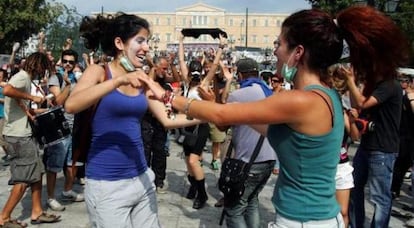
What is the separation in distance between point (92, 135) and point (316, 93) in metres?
1.54

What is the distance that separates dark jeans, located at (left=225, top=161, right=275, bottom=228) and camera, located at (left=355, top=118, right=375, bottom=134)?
0.90 m

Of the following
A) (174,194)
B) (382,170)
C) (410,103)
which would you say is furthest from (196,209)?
(410,103)

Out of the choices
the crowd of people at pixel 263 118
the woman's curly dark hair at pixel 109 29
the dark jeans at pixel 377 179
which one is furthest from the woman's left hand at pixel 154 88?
the dark jeans at pixel 377 179

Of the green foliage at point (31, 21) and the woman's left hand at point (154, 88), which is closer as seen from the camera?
Answer: the woman's left hand at point (154, 88)

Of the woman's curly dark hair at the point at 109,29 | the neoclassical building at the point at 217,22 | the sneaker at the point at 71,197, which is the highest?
the woman's curly dark hair at the point at 109,29

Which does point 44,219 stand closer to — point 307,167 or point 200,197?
point 200,197

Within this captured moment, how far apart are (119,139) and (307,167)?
1.32 metres

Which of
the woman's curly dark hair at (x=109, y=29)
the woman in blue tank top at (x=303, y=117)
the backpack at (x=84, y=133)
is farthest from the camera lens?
the woman's curly dark hair at (x=109, y=29)

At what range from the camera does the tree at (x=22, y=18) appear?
33812 mm

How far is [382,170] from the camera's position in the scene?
484 centimetres

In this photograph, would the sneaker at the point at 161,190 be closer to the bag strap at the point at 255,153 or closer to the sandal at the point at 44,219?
the sandal at the point at 44,219

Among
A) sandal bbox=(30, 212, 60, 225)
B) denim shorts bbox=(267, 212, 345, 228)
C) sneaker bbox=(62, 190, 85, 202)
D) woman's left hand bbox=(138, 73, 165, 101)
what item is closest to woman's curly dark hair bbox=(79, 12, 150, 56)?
woman's left hand bbox=(138, 73, 165, 101)

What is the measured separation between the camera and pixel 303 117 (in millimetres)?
2285

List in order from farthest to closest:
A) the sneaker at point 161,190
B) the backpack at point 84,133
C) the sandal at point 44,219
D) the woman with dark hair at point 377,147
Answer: the sneaker at point 161,190 → the sandal at point 44,219 → the woman with dark hair at point 377,147 → the backpack at point 84,133
